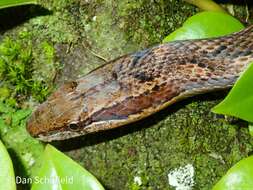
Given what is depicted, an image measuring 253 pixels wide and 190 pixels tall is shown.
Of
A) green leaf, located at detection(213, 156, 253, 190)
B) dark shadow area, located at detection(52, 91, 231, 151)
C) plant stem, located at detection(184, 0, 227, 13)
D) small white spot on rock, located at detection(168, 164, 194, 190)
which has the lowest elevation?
small white spot on rock, located at detection(168, 164, 194, 190)

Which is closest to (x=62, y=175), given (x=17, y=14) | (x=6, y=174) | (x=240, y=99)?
(x=6, y=174)

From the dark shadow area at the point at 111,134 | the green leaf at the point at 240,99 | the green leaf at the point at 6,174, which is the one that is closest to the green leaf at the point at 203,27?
the dark shadow area at the point at 111,134

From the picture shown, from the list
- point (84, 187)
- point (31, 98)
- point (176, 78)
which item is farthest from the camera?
point (31, 98)

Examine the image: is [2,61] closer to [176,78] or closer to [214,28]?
[176,78]

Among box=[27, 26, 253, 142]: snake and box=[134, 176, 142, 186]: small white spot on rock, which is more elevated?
box=[27, 26, 253, 142]: snake

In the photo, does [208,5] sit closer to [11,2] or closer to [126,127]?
[126,127]

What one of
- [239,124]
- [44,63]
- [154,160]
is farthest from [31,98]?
[239,124]

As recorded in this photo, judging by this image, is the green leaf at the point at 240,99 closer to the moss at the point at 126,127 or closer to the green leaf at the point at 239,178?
the green leaf at the point at 239,178

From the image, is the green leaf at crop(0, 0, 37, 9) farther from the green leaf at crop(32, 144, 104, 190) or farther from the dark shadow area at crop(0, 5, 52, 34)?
the green leaf at crop(32, 144, 104, 190)

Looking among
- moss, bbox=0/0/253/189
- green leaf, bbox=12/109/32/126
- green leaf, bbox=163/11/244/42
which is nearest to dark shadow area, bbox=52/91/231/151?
moss, bbox=0/0/253/189
